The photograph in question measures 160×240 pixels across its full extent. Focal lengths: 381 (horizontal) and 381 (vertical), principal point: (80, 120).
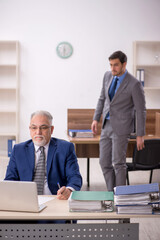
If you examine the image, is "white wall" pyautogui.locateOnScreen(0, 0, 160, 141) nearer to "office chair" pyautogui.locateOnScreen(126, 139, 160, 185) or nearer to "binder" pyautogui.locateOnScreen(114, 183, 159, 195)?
"office chair" pyautogui.locateOnScreen(126, 139, 160, 185)

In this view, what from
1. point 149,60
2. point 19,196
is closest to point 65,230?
point 19,196

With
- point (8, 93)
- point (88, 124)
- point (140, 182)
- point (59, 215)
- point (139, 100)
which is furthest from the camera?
point (8, 93)

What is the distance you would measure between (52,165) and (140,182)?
317cm

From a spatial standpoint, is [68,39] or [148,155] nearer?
[148,155]

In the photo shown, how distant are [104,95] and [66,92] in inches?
130

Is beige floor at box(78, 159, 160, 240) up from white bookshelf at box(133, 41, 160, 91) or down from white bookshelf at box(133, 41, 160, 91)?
down

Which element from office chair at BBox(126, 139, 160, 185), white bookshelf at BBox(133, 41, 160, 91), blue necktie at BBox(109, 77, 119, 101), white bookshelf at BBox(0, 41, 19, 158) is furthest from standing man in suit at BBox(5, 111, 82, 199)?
white bookshelf at BBox(133, 41, 160, 91)

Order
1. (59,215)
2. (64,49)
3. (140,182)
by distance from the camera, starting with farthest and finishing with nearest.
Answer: (64,49), (140,182), (59,215)

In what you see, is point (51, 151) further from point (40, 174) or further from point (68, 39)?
point (68, 39)

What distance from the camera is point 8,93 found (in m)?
7.51

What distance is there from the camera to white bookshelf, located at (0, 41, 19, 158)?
728 centimetres

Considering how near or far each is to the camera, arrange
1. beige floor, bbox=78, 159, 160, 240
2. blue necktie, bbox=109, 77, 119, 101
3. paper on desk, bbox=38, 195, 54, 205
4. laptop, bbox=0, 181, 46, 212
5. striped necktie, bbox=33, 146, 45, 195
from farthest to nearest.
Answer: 1. blue necktie, bbox=109, 77, 119, 101
2. beige floor, bbox=78, 159, 160, 240
3. striped necktie, bbox=33, 146, 45, 195
4. paper on desk, bbox=38, 195, 54, 205
5. laptop, bbox=0, 181, 46, 212

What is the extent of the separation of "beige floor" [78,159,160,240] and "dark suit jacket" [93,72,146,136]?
913mm

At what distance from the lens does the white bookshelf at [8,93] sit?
7.28 m
